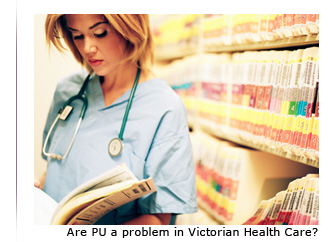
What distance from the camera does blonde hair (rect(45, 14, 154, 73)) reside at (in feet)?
3.66

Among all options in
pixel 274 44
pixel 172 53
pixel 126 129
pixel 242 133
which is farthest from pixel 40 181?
pixel 172 53

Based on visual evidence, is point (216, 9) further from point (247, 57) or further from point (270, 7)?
point (247, 57)

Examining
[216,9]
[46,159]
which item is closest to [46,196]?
[46,159]

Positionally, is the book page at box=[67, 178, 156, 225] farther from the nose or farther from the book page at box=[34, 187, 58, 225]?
the nose

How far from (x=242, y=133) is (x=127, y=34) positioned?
688 millimetres

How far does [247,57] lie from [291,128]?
A: 1.40 feet

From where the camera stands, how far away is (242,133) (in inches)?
62.6

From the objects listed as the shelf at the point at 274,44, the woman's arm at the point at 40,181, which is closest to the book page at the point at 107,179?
the woman's arm at the point at 40,181

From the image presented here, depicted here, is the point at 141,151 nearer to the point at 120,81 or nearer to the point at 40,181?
the point at 120,81

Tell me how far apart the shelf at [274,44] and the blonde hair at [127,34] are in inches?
17.3

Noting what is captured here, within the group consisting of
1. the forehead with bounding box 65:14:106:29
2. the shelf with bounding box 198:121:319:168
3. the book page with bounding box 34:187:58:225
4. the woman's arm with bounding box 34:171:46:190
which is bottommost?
the book page with bounding box 34:187:58:225

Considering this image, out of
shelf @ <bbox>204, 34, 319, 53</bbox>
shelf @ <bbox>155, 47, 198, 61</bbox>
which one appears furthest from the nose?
shelf @ <bbox>155, 47, 198, 61</bbox>

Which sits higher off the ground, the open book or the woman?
the woman

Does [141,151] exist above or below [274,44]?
below
